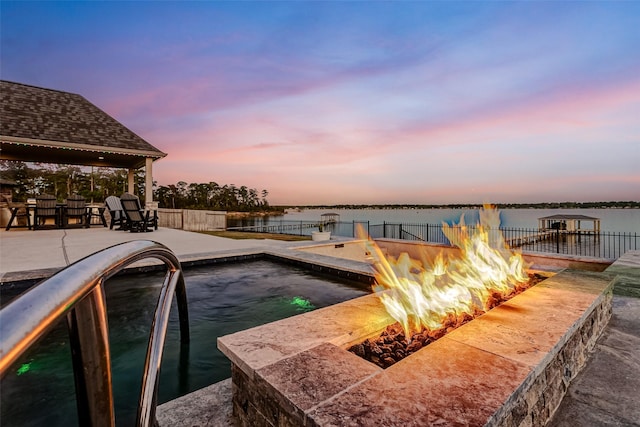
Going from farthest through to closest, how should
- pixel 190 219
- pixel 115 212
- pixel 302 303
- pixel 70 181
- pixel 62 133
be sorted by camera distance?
pixel 70 181 < pixel 190 219 < pixel 62 133 < pixel 115 212 < pixel 302 303

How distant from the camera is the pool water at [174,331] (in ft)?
7.41

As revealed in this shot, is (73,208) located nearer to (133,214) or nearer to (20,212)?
(20,212)

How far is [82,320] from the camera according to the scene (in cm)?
66

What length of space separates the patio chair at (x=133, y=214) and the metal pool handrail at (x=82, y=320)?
10785mm

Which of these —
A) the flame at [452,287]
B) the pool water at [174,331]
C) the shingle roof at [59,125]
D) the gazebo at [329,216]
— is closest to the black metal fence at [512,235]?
the gazebo at [329,216]

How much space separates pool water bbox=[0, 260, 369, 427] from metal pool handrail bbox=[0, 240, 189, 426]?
0.05 metres

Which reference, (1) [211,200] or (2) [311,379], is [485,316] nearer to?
(2) [311,379]

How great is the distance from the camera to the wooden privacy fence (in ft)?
48.8

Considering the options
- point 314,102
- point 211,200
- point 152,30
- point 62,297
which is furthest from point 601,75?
point 211,200

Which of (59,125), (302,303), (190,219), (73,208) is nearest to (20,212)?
(73,208)

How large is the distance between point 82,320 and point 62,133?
1464cm

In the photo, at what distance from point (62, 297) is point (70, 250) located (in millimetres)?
8230

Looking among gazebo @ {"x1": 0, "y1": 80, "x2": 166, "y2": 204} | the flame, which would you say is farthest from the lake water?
gazebo @ {"x1": 0, "y1": 80, "x2": 166, "y2": 204}

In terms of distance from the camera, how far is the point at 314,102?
12391mm
